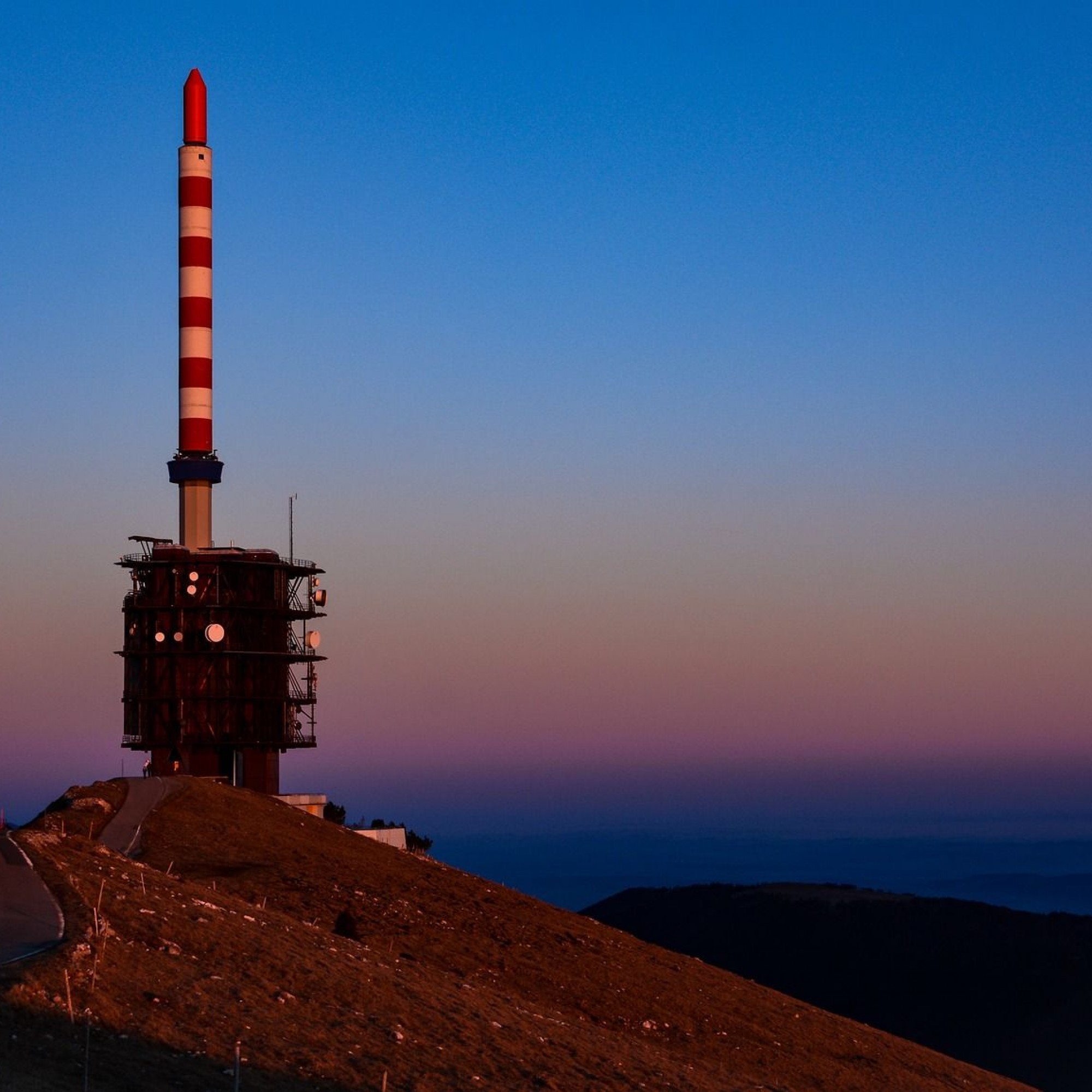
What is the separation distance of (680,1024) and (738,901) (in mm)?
74748

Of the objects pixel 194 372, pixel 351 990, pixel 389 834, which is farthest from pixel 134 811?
pixel 194 372

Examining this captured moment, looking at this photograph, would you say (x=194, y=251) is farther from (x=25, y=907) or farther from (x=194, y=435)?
(x=25, y=907)

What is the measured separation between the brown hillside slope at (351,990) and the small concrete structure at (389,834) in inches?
464

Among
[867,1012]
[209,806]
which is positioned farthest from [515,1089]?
A: [867,1012]

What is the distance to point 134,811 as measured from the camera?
52.8 m

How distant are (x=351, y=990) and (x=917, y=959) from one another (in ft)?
240

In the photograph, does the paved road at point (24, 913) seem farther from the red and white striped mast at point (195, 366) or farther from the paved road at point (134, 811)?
the red and white striped mast at point (195, 366)

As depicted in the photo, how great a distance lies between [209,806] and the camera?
178 ft

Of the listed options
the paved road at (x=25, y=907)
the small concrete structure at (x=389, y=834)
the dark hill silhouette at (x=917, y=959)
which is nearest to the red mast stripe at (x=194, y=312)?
the small concrete structure at (x=389, y=834)

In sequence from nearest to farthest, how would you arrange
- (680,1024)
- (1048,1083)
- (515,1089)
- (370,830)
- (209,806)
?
(515,1089) < (680,1024) < (209,806) < (370,830) < (1048,1083)

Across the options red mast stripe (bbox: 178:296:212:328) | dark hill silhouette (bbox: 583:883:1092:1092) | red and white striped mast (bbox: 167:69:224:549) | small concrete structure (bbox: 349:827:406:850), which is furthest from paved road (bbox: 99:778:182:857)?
dark hill silhouette (bbox: 583:883:1092:1092)

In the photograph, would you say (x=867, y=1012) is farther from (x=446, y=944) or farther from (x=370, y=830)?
(x=446, y=944)

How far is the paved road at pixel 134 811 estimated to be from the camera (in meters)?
48.2

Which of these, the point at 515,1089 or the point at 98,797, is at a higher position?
the point at 98,797
